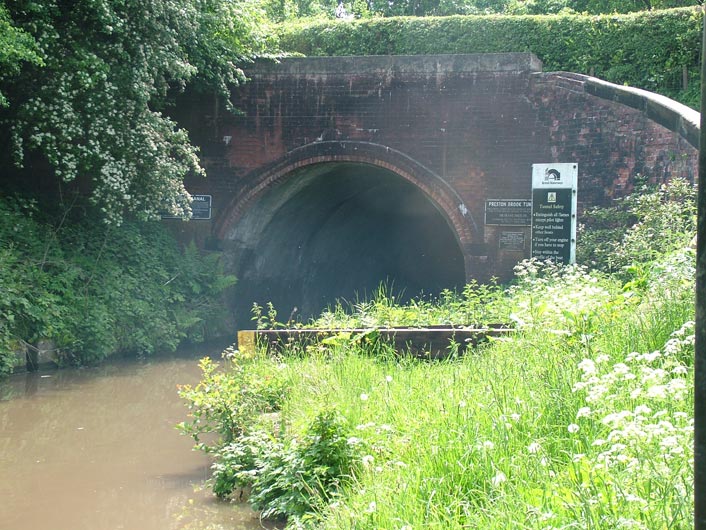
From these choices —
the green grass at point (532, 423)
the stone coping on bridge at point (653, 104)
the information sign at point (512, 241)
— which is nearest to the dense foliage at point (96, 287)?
the information sign at point (512, 241)

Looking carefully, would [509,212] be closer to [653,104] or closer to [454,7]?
[653,104]

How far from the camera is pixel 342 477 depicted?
15.2ft

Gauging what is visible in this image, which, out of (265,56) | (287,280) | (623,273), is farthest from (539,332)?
(287,280)

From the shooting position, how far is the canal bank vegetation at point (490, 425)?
9.69 feet

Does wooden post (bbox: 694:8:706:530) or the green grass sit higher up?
wooden post (bbox: 694:8:706:530)

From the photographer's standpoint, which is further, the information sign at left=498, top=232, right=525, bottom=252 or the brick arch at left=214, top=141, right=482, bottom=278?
the brick arch at left=214, top=141, right=482, bottom=278

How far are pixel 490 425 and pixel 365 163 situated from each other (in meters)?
10.8

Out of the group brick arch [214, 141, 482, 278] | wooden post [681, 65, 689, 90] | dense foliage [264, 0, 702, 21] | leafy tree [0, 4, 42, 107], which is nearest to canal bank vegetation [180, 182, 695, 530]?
leafy tree [0, 4, 42, 107]

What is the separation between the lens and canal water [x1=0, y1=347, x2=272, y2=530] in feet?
18.1

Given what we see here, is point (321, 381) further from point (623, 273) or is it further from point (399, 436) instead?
point (623, 273)

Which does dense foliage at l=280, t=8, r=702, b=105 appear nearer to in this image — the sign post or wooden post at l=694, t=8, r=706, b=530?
the sign post

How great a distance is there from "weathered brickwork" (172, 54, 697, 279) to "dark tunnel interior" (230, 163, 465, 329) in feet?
1.80

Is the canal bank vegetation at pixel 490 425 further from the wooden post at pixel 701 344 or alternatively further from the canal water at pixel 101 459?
the wooden post at pixel 701 344

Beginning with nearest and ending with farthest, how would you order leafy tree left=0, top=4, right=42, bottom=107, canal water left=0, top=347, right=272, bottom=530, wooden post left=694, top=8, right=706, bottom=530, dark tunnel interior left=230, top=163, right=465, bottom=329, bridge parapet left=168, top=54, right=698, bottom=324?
wooden post left=694, top=8, right=706, bottom=530 < canal water left=0, top=347, right=272, bottom=530 < leafy tree left=0, top=4, right=42, bottom=107 < bridge parapet left=168, top=54, right=698, bottom=324 < dark tunnel interior left=230, top=163, right=465, bottom=329
